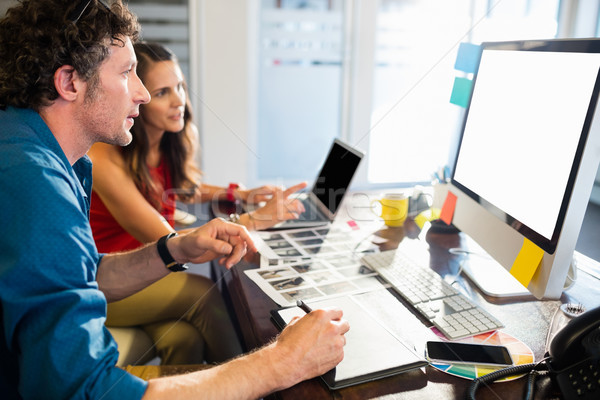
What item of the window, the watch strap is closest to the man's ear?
the watch strap

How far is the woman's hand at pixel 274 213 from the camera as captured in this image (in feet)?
5.04

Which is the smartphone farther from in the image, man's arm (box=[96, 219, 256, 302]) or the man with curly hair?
man's arm (box=[96, 219, 256, 302])

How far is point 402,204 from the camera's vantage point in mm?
1535

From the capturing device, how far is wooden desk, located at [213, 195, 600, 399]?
75 cm

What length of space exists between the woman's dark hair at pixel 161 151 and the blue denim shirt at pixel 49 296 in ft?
3.02

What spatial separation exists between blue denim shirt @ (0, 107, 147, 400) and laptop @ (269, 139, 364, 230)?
0.86 m

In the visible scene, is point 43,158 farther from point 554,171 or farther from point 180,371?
point 554,171

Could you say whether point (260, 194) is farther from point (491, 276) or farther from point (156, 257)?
point (491, 276)

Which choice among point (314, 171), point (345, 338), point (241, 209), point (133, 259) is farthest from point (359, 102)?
point (345, 338)

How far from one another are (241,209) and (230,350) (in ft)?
1.54

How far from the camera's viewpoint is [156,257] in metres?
1.17

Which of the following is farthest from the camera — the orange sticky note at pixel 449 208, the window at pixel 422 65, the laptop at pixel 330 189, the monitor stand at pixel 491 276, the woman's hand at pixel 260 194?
the window at pixel 422 65

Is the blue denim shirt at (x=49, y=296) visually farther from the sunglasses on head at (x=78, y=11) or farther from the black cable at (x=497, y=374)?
the black cable at (x=497, y=374)

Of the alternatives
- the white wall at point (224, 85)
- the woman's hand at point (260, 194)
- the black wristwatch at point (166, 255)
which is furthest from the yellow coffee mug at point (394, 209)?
the white wall at point (224, 85)
